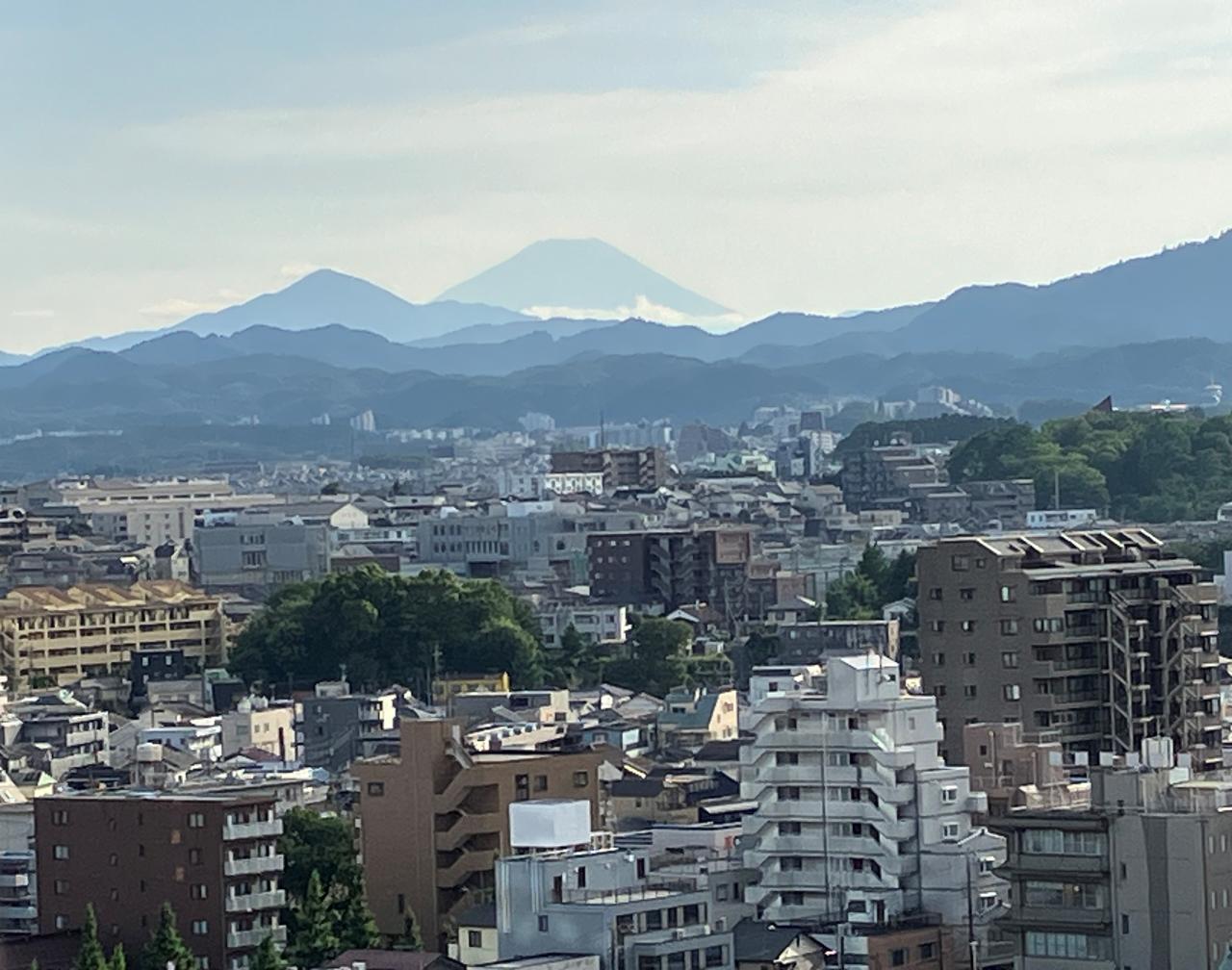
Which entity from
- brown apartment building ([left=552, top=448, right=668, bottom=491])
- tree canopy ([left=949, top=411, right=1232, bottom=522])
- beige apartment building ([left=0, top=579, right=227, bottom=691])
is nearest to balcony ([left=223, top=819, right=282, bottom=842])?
beige apartment building ([left=0, top=579, right=227, bottom=691])

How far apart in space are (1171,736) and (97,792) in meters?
8.80

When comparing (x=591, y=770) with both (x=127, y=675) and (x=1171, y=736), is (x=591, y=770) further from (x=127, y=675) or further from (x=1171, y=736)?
(x=127, y=675)

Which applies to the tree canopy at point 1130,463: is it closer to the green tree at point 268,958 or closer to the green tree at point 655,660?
the green tree at point 655,660

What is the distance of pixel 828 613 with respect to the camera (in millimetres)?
50562

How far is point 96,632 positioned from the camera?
2016 inches

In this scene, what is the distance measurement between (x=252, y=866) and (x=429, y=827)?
124 centimetres

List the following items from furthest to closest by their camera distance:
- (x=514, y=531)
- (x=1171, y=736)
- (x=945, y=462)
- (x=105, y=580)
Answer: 1. (x=945, y=462)
2. (x=514, y=531)
3. (x=105, y=580)
4. (x=1171, y=736)

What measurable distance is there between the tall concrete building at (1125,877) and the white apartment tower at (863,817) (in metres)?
1.12

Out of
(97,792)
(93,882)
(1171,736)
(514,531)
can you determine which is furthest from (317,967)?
(514,531)

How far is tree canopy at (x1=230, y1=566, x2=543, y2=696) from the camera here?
4500 cm

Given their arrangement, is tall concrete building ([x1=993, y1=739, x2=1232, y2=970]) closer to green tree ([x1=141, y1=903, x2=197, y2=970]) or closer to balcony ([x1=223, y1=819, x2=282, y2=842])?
green tree ([x1=141, y1=903, x2=197, y2=970])

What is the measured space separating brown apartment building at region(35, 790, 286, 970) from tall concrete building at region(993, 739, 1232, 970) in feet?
18.6

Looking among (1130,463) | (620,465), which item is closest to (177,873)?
(1130,463)

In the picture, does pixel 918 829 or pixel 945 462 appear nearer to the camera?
pixel 918 829
